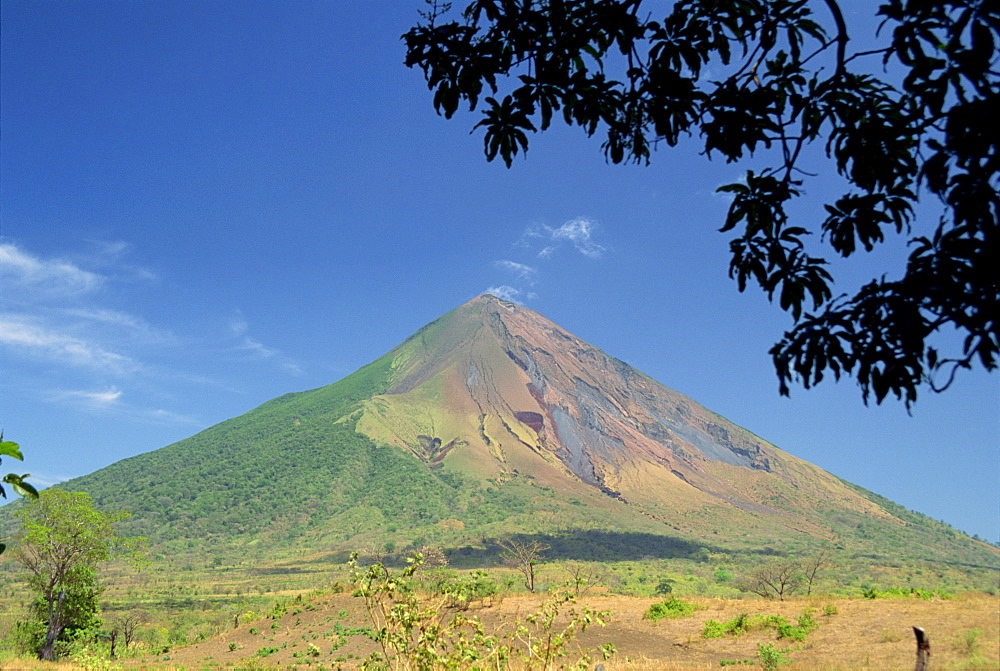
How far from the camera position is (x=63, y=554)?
22734 millimetres

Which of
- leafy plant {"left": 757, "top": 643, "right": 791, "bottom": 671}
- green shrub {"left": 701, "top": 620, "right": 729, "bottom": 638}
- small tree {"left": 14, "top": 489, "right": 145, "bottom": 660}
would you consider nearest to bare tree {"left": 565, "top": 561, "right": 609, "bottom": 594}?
green shrub {"left": 701, "top": 620, "right": 729, "bottom": 638}

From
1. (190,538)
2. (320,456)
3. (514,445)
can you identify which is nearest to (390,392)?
(320,456)

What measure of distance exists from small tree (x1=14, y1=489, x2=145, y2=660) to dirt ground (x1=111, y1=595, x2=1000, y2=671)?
3.73 m

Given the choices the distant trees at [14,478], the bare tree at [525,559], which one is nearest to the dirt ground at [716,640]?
the bare tree at [525,559]

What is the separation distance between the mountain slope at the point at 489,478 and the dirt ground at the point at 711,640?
80948 millimetres

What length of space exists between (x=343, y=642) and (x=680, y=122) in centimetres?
2282

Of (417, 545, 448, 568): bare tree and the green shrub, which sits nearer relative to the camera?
the green shrub

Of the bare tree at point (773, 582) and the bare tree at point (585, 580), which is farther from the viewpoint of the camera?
the bare tree at point (773, 582)

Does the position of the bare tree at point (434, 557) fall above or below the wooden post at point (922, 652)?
below

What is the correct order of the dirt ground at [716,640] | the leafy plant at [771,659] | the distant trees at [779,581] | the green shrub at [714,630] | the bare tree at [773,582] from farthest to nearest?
1. the bare tree at [773,582]
2. the distant trees at [779,581]
3. the green shrub at [714,630]
4. the leafy plant at [771,659]
5. the dirt ground at [716,640]

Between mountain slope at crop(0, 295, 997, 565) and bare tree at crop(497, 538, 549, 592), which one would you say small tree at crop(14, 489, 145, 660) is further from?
mountain slope at crop(0, 295, 997, 565)

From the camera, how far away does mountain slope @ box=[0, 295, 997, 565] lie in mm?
116938

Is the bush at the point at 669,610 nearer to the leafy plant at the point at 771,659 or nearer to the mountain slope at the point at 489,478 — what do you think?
the leafy plant at the point at 771,659

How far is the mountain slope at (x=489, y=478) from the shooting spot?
11694cm
